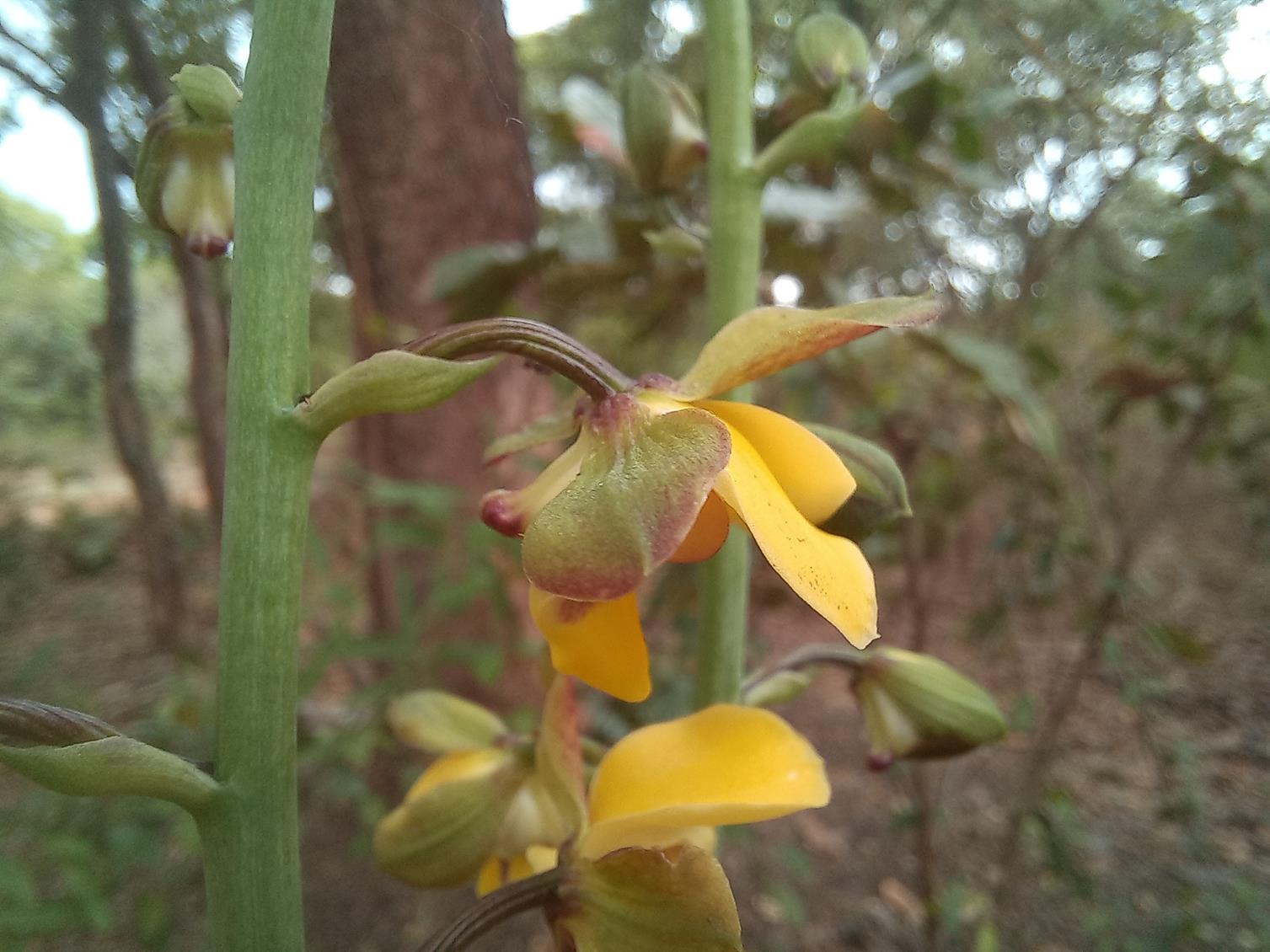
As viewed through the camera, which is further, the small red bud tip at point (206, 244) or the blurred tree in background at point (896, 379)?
the blurred tree in background at point (896, 379)

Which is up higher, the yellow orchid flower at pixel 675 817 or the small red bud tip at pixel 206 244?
the small red bud tip at pixel 206 244

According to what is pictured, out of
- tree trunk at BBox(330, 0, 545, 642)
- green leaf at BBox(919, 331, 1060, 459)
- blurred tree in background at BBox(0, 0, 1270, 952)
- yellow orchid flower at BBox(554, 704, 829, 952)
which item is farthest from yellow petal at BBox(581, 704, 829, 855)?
green leaf at BBox(919, 331, 1060, 459)

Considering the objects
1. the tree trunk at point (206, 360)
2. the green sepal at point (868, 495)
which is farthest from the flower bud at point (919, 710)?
the tree trunk at point (206, 360)

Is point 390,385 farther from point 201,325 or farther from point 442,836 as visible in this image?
point 201,325

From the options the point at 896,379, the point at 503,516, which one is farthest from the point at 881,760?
the point at 896,379

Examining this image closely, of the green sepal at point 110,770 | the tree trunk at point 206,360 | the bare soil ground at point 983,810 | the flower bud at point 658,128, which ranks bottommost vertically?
the bare soil ground at point 983,810

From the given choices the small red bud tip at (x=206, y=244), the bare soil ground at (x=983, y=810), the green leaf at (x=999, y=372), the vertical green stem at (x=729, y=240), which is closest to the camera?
the small red bud tip at (x=206, y=244)

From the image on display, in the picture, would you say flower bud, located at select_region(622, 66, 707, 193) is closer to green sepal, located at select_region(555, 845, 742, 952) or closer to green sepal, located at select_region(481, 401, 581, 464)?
green sepal, located at select_region(481, 401, 581, 464)

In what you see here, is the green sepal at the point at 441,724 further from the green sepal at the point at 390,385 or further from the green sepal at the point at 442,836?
the green sepal at the point at 390,385
